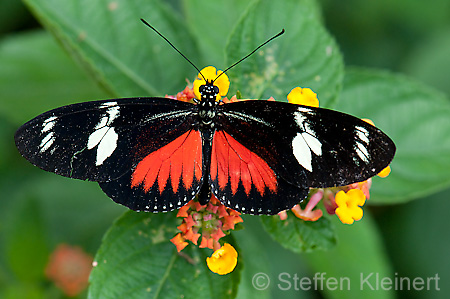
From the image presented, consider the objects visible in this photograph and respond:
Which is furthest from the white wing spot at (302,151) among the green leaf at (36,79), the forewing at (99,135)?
the green leaf at (36,79)

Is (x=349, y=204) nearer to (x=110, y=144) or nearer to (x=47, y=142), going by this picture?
(x=110, y=144)

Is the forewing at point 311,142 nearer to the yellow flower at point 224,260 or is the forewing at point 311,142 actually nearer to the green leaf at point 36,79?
the yellow flower at point 224,260

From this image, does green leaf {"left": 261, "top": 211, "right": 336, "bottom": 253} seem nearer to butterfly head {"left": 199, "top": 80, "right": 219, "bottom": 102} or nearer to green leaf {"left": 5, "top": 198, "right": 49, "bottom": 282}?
butterfly head {"left": 199, "top": 80, "right": 219, "bottom": 102}

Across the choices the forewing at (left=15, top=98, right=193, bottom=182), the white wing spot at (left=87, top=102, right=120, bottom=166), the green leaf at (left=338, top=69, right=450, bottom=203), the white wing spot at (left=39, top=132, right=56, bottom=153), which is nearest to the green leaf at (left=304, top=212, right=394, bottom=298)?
the green leaf at (left=338, top=69, right=450, bottom=203)

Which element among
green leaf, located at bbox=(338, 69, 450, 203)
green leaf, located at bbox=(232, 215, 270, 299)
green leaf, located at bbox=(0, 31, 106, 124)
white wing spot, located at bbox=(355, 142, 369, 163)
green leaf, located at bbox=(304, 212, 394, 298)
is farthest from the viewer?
green leaf, located at bbox=(0, 31, 106, 124)

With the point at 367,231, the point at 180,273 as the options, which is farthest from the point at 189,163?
the point at 367,231

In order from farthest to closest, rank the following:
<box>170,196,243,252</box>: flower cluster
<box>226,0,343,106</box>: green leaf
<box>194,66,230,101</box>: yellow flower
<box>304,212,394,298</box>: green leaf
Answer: <box>304,212,394,298</box>: green leaf
<box>226,0,343,106</box>: green leaf
<box>194,66,230,101</box>: yellow flower
<box>170,196,243,252</box>: flower cluster

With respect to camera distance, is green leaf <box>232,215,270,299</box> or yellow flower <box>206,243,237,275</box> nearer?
yellow flower <box>206,243,237,275</box>

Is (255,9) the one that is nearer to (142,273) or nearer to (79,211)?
(142,273)
